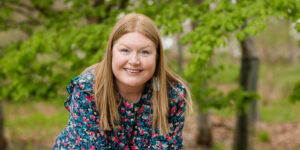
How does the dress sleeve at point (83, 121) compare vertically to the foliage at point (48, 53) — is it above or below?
below

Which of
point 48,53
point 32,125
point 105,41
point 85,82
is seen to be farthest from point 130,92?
point 32,125

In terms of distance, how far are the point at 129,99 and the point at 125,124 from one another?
0.59 feet

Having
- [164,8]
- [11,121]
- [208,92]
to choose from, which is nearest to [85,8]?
[164,8]

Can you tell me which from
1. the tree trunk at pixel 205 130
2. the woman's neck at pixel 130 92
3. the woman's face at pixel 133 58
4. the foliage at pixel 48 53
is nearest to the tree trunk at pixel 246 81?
the tree trunk at pixel 205 130

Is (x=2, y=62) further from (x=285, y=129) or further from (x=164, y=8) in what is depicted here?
(x=285, y=129)

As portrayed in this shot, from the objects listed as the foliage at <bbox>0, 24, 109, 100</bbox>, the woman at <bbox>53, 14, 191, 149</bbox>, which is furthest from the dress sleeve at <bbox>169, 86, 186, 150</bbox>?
the foliage at <bbox>0, 24, 109, 100</bbox>

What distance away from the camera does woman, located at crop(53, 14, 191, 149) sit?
1.91 meters

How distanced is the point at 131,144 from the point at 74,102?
53cm

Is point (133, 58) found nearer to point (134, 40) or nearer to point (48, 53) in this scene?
point (134, 40)

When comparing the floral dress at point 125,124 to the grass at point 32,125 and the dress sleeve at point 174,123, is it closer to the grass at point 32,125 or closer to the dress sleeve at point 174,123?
the dress sleeve at point 174,123

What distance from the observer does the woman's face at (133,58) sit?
1.88 meters

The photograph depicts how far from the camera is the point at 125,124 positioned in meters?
2.15

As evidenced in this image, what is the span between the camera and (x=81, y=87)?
6.42 ft

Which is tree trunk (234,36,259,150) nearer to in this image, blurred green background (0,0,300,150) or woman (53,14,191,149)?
blurred green background (0,0,300,150)
